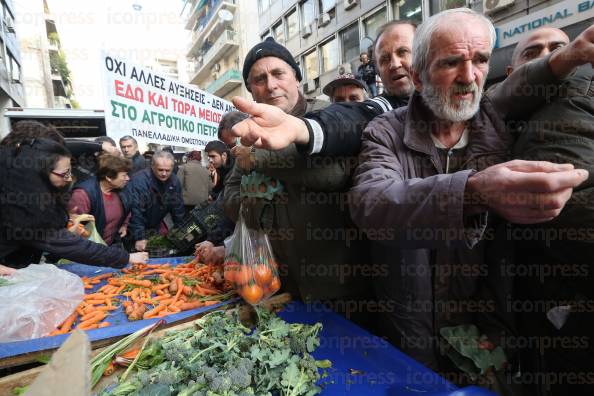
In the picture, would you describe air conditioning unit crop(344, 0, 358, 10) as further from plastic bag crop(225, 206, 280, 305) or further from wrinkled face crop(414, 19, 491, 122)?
plastic bag crop(225, 206, 280, 305)

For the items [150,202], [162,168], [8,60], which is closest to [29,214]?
[150,202]

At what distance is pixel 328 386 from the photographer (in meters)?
1.19

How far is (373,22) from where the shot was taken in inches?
542

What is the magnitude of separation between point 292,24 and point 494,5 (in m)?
13.9

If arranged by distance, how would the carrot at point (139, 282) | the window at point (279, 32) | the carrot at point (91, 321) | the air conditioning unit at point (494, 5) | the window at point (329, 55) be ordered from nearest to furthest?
the carrot at point (91, 321) → the carrot at point (139, 282) → the air conditioning unit at point (494, 5) → the window at point (329, 55) → the window at point (279, 32)

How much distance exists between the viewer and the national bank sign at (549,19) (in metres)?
6.73

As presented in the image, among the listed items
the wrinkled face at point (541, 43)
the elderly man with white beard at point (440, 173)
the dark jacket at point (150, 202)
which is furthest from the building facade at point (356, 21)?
the dark jacket at point (150, 202)

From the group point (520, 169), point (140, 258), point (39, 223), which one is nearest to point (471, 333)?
point (520, 169)

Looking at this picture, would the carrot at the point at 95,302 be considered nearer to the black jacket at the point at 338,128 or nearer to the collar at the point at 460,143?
the black jacket at the point at 338,128

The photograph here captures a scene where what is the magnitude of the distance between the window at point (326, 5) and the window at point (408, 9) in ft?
15.0

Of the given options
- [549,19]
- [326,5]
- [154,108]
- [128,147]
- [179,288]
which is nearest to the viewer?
[179,288]

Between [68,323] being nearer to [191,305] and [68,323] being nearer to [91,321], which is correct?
[91,321]

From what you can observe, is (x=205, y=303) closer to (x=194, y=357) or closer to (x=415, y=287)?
(x=194, y=357)

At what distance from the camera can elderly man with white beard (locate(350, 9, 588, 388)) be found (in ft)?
4.21
